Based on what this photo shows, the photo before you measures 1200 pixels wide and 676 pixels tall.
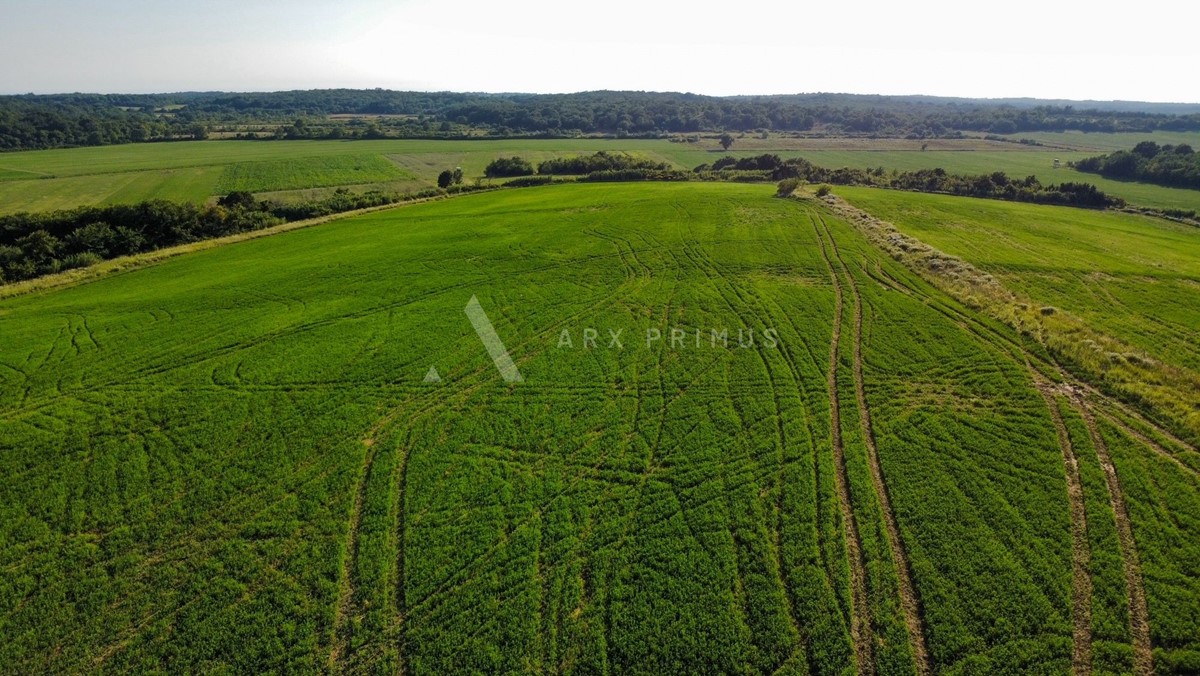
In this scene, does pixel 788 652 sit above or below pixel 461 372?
below

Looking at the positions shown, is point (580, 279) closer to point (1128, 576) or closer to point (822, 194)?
point (1128, 576)

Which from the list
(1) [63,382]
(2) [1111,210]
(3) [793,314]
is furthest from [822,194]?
(1) [63,382]

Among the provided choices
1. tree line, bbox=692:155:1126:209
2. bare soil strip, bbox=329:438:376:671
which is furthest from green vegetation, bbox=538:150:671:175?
bare soil strip, bbox=329:438:376:671

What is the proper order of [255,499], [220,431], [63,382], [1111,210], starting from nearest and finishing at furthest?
[255,499], [220,431], [63,382], [1111,210]

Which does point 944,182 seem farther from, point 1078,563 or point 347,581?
point 347,581

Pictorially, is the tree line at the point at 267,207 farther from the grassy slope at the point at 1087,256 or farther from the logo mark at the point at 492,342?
the logo mark at the point at 492,342

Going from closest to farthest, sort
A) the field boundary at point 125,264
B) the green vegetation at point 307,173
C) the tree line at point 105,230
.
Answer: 1. the field boundary at point 125,264
2. the tree line at point 105,230
3. the green vegetation at point 307,173

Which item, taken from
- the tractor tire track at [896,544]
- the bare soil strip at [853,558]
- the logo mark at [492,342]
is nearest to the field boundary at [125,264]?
the logo mark at [492,342]

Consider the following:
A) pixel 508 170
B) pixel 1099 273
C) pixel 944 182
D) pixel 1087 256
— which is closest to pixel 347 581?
pixel 1099 273
